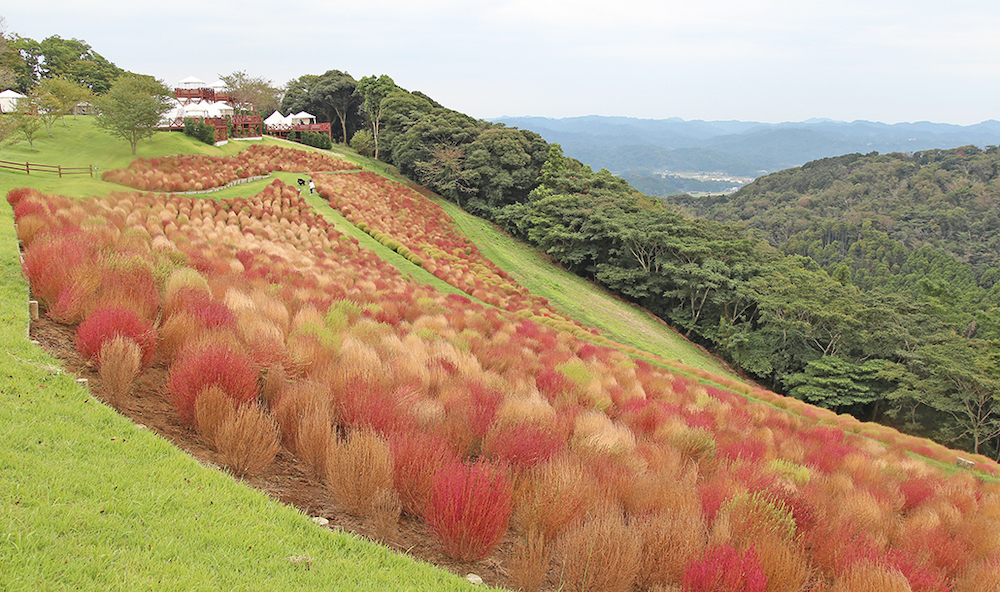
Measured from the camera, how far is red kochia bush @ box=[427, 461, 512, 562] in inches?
141

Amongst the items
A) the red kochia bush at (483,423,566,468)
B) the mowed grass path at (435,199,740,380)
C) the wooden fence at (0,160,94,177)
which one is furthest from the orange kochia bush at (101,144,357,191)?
the red kochia bush at (483,423,566,468)

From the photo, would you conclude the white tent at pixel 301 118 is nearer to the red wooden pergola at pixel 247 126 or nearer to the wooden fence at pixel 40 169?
the red wooden pergola at pixel 247 126

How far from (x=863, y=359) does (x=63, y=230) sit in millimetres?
37065

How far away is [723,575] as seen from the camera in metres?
3.51

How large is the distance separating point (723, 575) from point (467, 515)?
72.8 inches

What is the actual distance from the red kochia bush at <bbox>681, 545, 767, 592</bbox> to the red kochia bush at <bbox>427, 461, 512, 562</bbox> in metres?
1.36

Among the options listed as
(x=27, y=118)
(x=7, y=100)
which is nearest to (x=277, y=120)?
(x=7, y=100)

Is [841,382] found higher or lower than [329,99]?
lower

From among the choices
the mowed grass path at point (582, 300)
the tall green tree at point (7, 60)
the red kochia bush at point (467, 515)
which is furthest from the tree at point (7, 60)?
the red kochia bush at point (467, 515)

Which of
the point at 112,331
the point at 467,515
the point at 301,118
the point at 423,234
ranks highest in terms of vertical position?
the point at 301,118

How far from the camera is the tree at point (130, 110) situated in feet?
87.6

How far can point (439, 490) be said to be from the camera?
12.3 ft

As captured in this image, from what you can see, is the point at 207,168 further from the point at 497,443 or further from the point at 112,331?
the point at 497,443

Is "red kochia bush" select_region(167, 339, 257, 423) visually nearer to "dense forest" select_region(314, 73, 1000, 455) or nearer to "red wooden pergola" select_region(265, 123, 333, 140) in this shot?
"dense forest" select_region(314, 73, 1000, 455)
